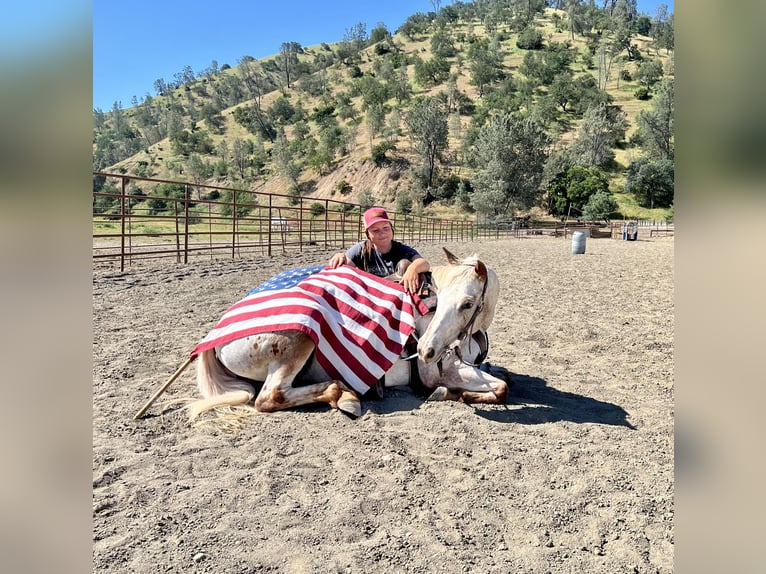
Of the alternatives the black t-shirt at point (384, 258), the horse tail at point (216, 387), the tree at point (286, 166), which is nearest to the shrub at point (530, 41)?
the tree at point (286, 166)

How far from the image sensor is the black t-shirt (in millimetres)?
3621

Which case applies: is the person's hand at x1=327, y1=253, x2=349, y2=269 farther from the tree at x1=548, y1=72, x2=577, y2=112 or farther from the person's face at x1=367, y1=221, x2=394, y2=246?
the tree at x1=548, y1=72, x2=577, y2=112

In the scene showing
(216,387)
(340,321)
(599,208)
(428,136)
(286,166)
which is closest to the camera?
(216,387)

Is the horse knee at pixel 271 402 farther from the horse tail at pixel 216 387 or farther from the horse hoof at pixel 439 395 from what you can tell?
the horse hoof at pixel 439 395

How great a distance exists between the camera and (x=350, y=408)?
2.77 metres

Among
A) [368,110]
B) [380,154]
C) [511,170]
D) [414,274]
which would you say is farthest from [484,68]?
[414,274]

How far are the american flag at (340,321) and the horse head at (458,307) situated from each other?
32 cm

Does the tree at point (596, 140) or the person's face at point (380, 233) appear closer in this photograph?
the person's face at point (380, 233)

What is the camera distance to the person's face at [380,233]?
11.0 ft

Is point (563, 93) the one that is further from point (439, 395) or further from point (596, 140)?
point (439, 395)

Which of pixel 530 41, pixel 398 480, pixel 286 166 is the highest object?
pixel 530 41

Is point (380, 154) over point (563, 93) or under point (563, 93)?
under

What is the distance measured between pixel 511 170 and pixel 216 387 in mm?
39823

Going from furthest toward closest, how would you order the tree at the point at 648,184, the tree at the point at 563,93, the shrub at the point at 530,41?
1. the shrub at the point at 530,41
2. the tree at the point at 563,93
3. the tree at the point at 648,184
